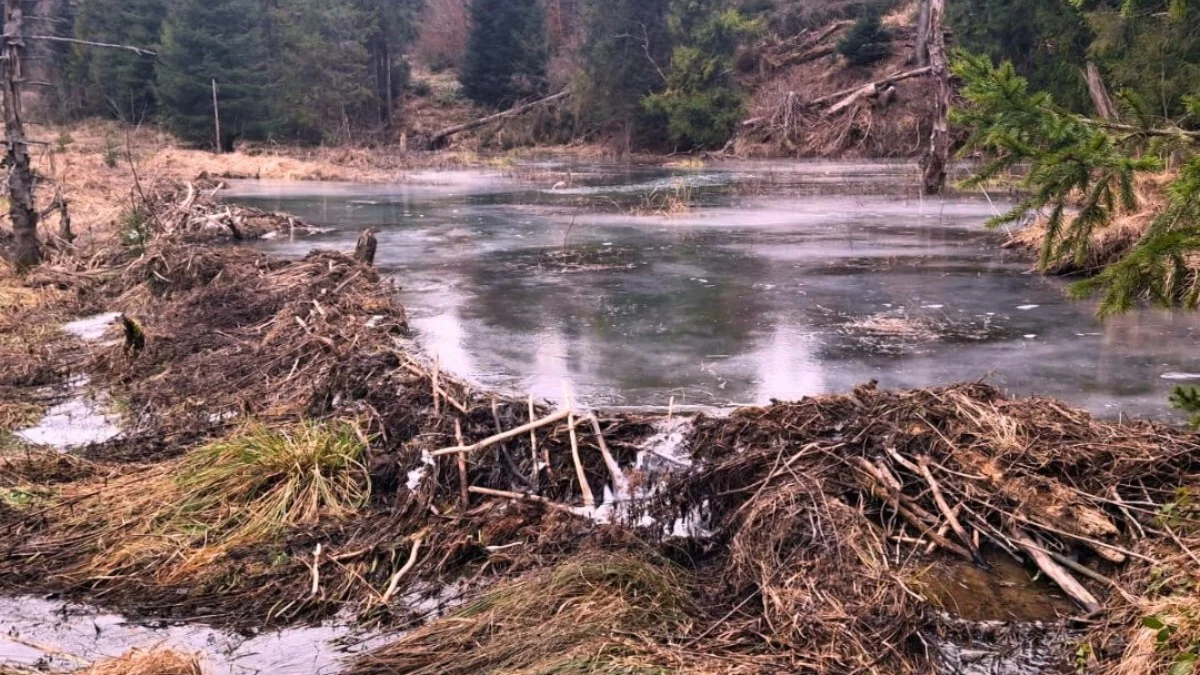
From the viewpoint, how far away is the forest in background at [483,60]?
39.3 meters

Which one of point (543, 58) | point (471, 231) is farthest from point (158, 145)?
point (471, 231)

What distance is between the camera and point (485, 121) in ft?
151

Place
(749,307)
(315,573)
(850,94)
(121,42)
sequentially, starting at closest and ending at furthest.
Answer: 1. (315,573)
2. (749,307)
3. (850,94)
4. (121,42)

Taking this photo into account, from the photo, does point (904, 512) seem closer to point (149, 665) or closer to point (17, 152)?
point (149, 665)

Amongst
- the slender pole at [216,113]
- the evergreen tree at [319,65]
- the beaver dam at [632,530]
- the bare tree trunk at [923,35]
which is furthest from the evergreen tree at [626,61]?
the beaver dam at [632,530]

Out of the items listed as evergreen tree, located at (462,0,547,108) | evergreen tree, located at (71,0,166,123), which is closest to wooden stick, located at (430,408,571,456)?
evergreen tree, located at (71,0,166,123)

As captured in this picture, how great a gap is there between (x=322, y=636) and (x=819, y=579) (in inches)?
81.9

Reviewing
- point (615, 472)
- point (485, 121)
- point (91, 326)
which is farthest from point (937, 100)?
point (485, 121)

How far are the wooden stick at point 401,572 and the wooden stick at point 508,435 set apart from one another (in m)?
0.68

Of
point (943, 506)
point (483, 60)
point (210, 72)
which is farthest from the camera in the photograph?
point (483, 60)

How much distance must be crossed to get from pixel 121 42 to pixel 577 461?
1764 inches

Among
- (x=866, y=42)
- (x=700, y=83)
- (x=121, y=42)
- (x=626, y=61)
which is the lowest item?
(x=700, y=83)

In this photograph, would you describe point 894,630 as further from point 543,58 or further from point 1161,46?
point 543,58

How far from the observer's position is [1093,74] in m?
18.4
